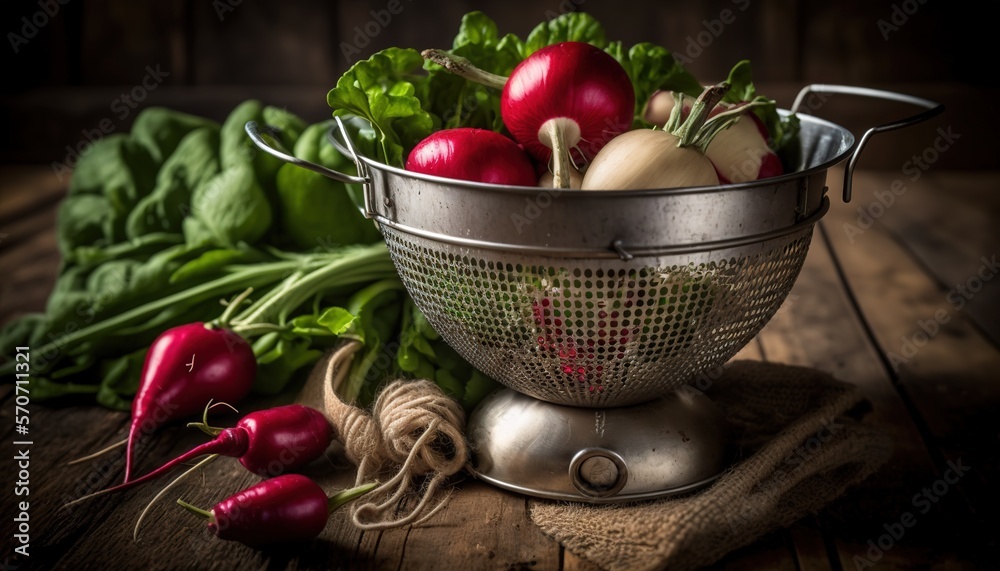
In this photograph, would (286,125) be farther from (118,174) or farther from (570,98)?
(570,98)

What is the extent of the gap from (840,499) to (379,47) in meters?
1.86

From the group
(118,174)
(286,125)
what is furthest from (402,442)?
(118,174)

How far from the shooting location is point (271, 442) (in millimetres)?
878

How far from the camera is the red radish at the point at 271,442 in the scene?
862mm

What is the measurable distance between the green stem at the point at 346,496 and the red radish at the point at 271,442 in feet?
0.36

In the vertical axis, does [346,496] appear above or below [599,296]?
below

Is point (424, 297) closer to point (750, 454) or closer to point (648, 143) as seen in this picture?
point (648, 143)

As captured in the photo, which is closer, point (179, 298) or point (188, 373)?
point (188, 373)

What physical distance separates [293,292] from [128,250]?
30cm

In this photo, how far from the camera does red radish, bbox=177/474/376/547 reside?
75 cm

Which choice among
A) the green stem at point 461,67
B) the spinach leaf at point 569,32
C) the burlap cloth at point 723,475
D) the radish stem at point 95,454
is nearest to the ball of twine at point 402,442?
the burlap cloth at point 723,475

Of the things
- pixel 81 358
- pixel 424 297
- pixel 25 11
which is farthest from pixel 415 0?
pixel 424 297

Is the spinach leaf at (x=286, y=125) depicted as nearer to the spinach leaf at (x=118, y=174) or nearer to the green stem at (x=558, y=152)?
the spinach leaf at (x=118, y=174)

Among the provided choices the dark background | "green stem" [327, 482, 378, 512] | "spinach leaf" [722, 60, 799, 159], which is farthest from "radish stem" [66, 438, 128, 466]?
the dark background
